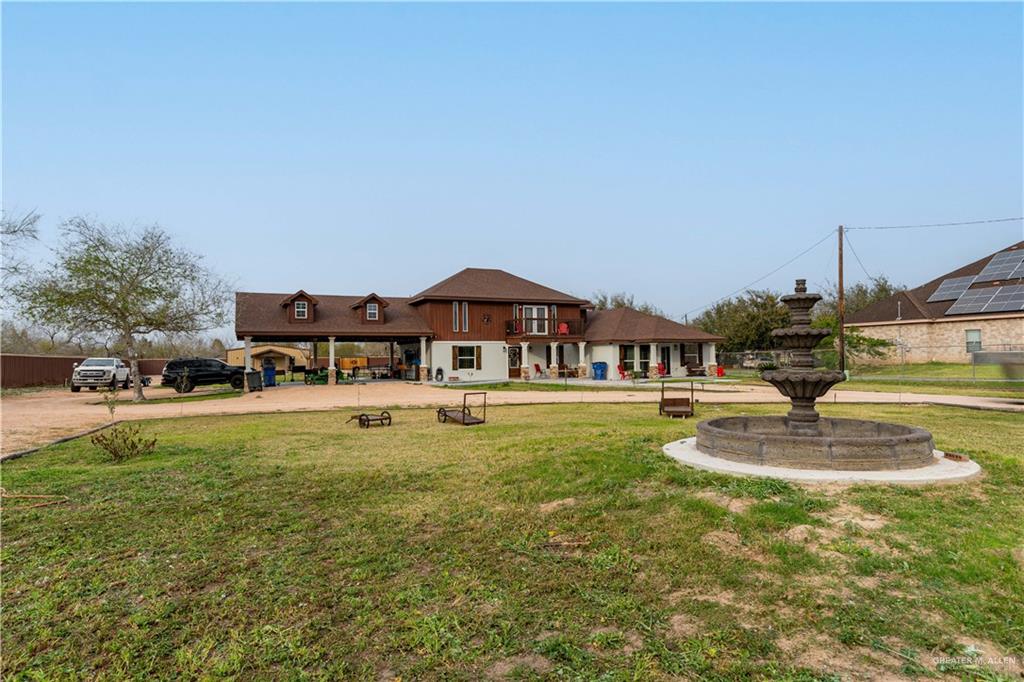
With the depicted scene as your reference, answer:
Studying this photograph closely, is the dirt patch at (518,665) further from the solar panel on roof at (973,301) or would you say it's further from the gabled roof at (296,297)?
the solar panel on roof at (973,301)

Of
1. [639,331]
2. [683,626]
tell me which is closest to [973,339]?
[639,331]

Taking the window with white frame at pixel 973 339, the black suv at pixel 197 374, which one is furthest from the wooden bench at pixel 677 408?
the window with white frame at pixel 973 339

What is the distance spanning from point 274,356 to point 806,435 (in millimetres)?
42766

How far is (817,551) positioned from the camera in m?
4.59

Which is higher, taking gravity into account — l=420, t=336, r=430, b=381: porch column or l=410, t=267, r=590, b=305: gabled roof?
l=410, t=267, r=590, b=305: gabled roof

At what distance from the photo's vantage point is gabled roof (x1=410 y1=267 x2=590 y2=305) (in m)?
34.5

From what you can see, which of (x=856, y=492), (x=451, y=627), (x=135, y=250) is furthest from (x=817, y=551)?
(x=135, y=250)

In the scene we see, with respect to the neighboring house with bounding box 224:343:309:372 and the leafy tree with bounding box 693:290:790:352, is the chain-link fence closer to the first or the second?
the leafy tree with bounding box 693:290:790:352

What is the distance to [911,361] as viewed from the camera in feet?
123

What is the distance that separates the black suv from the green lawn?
21.4 m

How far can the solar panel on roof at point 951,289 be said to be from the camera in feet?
125

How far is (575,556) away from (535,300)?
31371 millimetres

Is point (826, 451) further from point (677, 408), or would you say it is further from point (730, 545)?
point (677, 408)

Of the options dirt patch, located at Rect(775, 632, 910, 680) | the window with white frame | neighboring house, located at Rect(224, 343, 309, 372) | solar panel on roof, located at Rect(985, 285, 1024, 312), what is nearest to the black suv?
neighboring house, located at Rect(224, 343, 309, 372)
